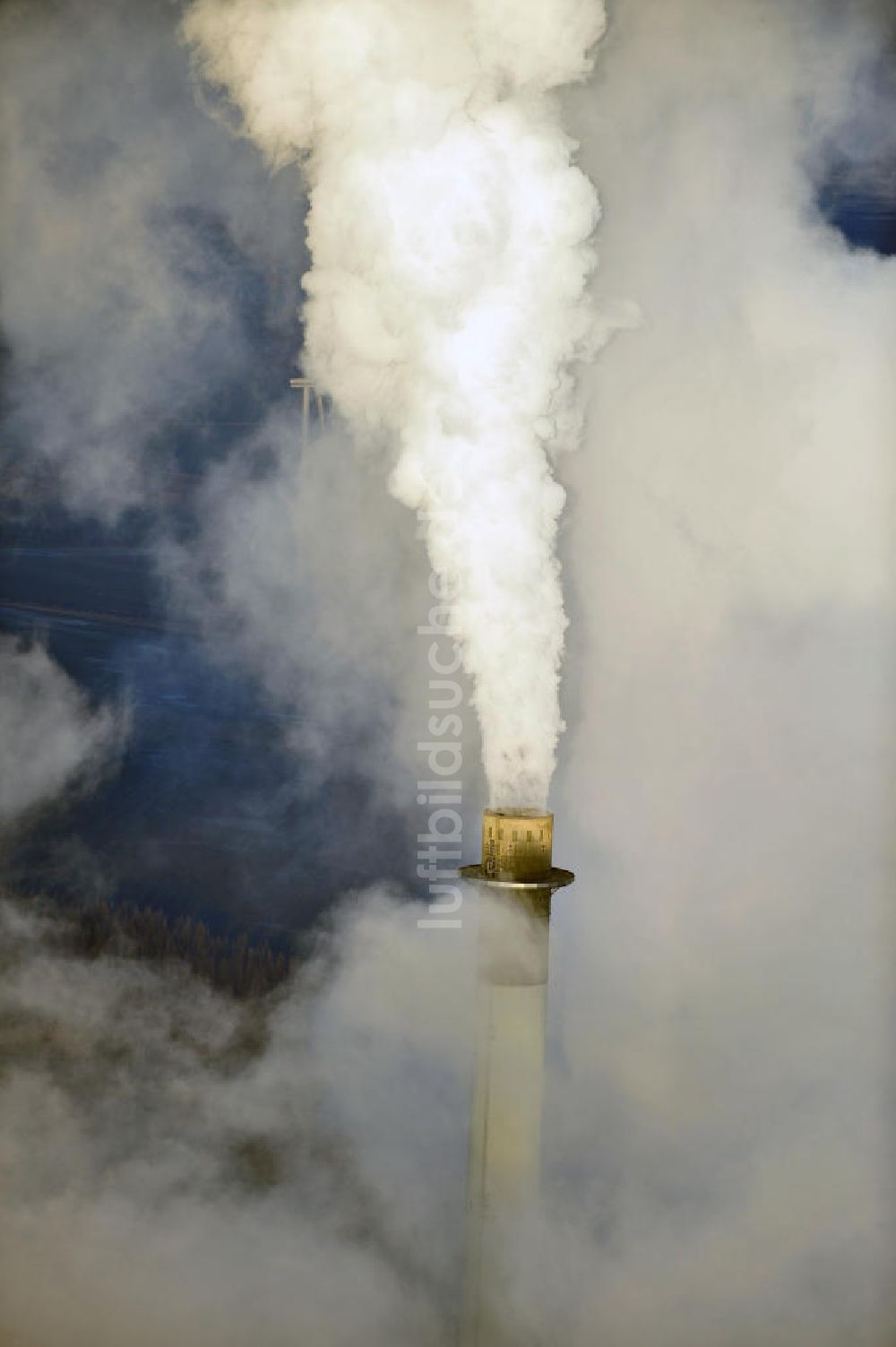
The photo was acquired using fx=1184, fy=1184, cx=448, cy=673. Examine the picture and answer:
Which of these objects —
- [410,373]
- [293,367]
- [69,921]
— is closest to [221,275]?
[293,367]

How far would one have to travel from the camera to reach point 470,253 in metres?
5.34

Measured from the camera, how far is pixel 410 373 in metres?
5.76

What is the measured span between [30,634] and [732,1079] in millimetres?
5741

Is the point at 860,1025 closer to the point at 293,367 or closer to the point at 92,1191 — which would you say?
the point at 92,1191

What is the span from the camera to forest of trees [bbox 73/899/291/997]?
27.7 ft

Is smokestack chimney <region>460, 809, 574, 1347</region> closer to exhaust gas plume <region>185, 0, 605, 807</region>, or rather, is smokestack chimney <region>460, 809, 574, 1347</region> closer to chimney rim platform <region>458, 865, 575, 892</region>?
chimney rim platform <region>458, 865, 575, 892</region>

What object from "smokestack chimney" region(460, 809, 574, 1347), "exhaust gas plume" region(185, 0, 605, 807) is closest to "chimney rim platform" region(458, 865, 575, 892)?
"smokestack chimney" region(460, 809, 574, 1347)

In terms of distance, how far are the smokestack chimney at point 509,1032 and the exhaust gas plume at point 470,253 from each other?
41cm

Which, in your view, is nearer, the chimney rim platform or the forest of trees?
the chimney rim platform

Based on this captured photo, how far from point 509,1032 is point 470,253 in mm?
3568

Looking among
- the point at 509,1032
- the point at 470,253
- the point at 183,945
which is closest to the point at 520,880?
the point at 509,1032

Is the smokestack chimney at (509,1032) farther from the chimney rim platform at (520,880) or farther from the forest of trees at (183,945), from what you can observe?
the forest of trees at (183,945)

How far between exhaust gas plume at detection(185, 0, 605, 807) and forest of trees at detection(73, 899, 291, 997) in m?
3.47

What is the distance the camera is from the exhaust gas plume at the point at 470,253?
5.43 m
